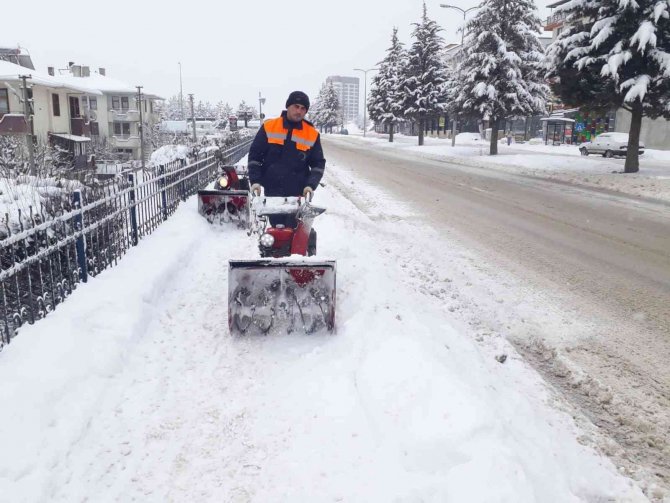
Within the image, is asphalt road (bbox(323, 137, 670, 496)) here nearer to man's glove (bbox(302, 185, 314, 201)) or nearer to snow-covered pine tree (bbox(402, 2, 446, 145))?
man's glove (bbox(302, 185, 314, 201))

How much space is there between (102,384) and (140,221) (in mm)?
4727

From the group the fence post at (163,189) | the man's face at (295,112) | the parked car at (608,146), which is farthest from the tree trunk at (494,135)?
the man's face at (295,112)

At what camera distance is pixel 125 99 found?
57.7 metres

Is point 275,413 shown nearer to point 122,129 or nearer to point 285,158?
point 285,158

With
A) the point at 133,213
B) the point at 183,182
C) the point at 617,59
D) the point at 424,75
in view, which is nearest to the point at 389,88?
the point at 424,75

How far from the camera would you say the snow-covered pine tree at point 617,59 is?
60.5ft

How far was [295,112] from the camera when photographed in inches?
212

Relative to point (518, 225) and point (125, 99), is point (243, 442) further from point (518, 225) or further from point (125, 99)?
point (125, 99)

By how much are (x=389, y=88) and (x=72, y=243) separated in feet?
172

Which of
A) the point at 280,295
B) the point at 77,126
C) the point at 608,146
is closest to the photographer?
the point at 280,295

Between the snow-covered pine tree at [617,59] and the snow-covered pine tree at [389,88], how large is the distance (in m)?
29.6

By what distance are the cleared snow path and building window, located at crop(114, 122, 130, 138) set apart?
5802 cm

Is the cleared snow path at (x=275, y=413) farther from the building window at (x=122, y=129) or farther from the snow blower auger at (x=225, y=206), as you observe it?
the building window at (x=122, y=129)

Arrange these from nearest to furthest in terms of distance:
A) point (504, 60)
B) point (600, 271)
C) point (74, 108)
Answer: point (600, 271) → point (504, 60) → point (74, 108)
